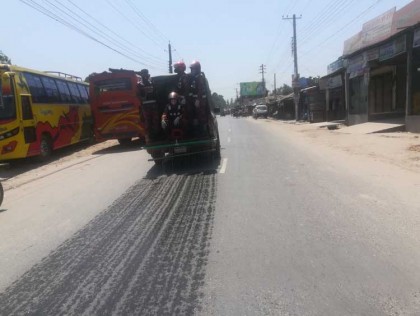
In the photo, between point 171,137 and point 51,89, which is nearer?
point 171,137

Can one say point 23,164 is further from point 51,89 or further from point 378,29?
point 378,29

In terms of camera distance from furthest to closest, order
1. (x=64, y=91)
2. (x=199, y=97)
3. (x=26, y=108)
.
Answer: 1. (x=64, y=91)
2. (x=26, y=108)
3. (x=199, y=97)

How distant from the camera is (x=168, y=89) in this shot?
13.6 meters

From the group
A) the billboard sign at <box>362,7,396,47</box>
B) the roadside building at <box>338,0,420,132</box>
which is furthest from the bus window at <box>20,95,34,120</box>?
the billboard sign at <box>362,7,396,47</box>

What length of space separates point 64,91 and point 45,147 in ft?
13.8

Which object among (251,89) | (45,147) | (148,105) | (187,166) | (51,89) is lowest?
(187,166)

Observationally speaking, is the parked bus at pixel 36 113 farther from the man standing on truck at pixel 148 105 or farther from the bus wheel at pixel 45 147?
the man standing on truck at pixel 148 105

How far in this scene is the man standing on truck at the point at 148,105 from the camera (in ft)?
42.1

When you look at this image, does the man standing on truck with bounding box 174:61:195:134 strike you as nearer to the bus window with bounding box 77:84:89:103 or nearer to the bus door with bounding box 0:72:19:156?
the bus door with bounding box 0:72:19:156

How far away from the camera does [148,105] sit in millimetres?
12875

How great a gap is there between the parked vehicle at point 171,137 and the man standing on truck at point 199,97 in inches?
2.6

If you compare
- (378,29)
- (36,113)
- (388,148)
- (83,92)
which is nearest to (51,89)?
(36,113)

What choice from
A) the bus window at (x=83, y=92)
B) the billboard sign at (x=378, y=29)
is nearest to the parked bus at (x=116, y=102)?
the bus window at (x=83, y=92)

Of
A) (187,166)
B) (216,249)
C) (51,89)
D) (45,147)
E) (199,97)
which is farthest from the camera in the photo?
(51,89)
